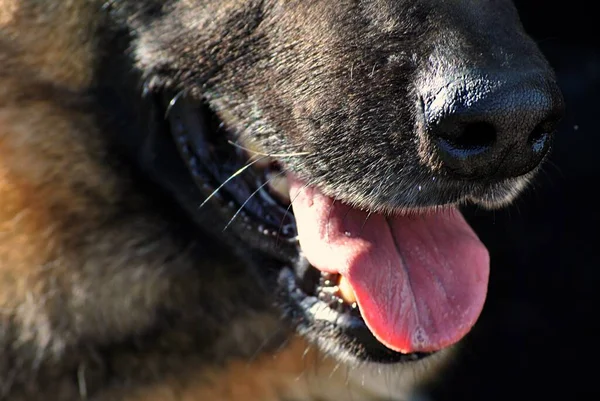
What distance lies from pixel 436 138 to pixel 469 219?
92 centimetres

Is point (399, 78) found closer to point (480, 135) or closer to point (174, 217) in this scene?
point (480, 135)

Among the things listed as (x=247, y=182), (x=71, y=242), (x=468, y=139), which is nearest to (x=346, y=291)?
(x=247, y=182)

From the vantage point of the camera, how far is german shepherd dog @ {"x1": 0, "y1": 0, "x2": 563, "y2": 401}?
1501 mm

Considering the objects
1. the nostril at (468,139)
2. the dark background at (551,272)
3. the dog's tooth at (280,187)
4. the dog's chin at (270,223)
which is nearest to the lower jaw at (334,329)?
the dog's chin at (270,223)

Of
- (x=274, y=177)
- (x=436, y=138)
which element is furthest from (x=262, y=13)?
(x=436, y=138)

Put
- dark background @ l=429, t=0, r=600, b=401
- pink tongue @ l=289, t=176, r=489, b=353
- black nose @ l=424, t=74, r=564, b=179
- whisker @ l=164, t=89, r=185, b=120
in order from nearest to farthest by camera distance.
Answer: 1. black nose @ l=424, t=74, r=564, b=179
2. pink tongue @ l=289, t=176, r=489, b=353
3. whisker @ l=164, t=89, r=185, b=120
4. dark background @ l=429, t=0, r=600, b=401

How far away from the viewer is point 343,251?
68.2 inches

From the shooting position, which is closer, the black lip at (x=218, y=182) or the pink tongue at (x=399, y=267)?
Answer: the pink tongue at (x=399, y=267)

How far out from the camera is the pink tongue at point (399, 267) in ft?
5.56

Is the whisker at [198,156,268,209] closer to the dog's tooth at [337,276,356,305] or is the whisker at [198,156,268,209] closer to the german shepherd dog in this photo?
the german shepherd dog

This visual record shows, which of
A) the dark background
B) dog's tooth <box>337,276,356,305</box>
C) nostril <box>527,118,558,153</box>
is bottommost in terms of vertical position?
the dark background

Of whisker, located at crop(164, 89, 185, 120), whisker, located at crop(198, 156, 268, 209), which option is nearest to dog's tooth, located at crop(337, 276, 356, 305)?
whisker, located at crop(198, 156, 268, 209)

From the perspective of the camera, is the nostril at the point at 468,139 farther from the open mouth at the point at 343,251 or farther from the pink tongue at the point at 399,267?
the pink tongue at the point at 399,267

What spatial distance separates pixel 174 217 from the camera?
6.67 ft
